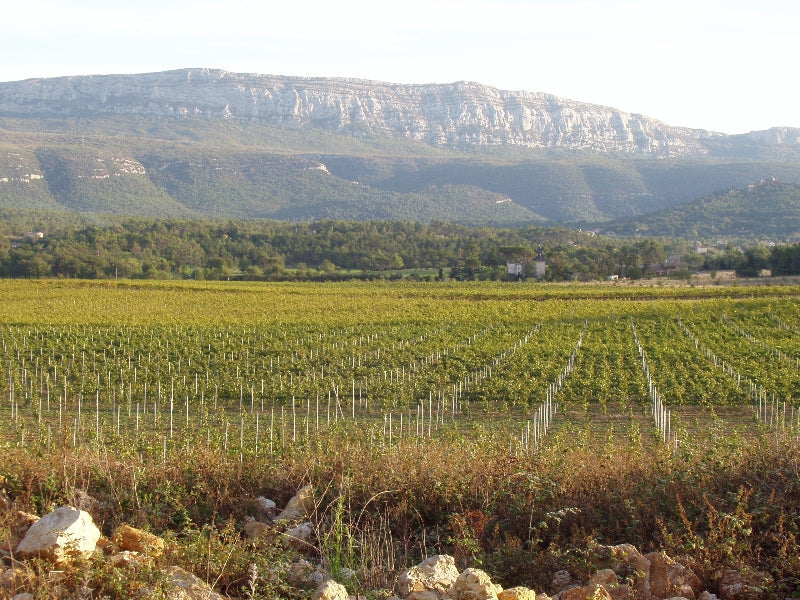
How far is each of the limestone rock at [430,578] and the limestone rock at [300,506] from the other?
143 cm

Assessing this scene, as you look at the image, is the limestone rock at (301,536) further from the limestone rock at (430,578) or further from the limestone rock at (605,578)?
the limestone rock at (605,578)

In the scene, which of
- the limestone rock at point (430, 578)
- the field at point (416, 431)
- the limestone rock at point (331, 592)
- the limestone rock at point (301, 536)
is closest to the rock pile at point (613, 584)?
the limestone rock at point (430, 578)

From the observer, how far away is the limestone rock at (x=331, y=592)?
4988 mm

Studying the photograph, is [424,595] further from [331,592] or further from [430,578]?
[331,592]

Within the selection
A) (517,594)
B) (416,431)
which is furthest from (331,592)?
(416,431)

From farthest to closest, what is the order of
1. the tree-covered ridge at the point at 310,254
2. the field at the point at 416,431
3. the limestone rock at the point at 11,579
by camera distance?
the tree-covered ridge at the point at 310,254 < the field at the point at 416,431 < the limestone rock at the point at 11,579

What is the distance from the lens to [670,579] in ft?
17.5

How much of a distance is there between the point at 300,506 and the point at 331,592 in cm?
166

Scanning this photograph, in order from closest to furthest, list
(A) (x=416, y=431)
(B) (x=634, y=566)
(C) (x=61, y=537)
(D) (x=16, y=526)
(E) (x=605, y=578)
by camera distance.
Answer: (C) (x=61, y=537) < (E) (x=605, y=578) < (B) (x=634, y=566) < (D) (x=16, y=526) < (A) (x=416, y=431)

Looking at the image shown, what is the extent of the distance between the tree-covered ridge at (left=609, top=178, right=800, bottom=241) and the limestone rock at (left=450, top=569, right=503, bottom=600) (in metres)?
159

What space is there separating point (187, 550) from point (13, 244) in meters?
101

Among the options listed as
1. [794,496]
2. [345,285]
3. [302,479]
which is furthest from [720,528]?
[345,285]

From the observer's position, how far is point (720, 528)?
568 cm

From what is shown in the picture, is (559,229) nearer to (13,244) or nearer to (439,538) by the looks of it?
(13,244)
